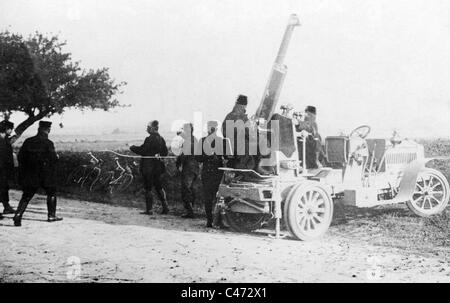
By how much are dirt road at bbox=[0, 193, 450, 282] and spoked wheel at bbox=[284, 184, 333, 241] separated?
0.68 feet

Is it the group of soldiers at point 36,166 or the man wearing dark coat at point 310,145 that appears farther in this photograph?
the group of soldiers at point 36,166

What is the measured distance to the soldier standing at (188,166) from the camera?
10361 millimetres

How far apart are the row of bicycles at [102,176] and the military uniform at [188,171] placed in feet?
12.2

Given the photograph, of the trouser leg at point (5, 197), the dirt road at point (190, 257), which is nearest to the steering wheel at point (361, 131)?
the dirt road at point (190, 257)

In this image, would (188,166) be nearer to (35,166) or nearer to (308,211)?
(35,166)

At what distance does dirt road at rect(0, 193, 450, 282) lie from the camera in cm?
579

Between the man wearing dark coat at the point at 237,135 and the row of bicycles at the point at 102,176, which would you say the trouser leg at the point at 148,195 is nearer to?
the man wearing dark coat at the point at 237,135

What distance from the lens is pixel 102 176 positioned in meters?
14.7

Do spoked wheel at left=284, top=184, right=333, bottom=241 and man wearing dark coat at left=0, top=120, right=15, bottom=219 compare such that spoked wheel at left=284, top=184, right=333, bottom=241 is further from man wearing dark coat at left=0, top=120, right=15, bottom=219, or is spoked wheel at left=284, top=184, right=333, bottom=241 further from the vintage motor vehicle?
man wearing dark coat at left=0, top=120, right=15, bottom=219

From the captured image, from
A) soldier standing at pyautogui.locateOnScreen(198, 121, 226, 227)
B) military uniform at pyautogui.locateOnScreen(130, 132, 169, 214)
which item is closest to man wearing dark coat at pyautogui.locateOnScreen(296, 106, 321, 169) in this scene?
soldier standing at pyautogui.locateOnScreen(198, 121, 226, 227)

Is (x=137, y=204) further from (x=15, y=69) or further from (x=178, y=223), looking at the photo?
(x=15, y=69)

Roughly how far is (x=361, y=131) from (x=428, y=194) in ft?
5.39

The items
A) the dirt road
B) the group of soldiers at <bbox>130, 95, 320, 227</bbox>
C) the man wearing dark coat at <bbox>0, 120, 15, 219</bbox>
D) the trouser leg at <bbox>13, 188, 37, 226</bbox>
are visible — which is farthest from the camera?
the man wearing dark coat at <bbox>0, 120, 15, 219</bbox>
